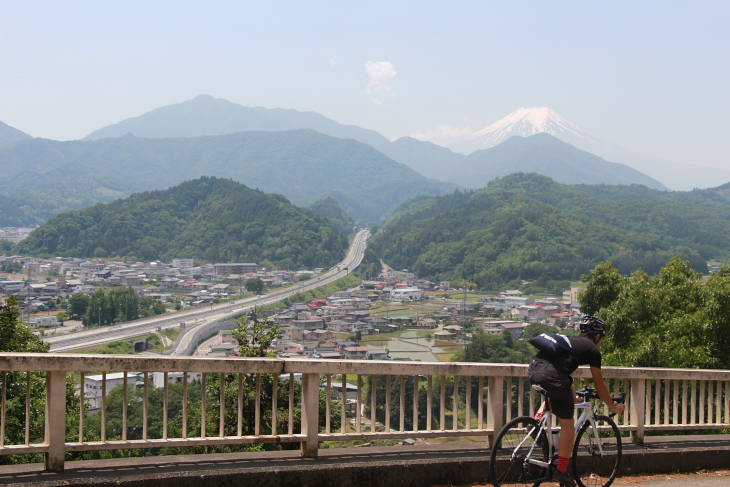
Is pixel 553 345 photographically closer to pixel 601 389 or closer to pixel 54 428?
pixel 601 389

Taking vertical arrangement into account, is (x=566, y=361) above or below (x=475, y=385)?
above

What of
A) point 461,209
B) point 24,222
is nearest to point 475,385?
point 461,209

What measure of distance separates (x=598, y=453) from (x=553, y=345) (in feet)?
3.66

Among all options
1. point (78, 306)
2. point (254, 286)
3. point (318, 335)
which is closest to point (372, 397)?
point (318, 335)

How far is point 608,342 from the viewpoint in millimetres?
17641

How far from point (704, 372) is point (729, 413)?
0.73 m

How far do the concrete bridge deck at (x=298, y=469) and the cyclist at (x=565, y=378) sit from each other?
0.60 meters

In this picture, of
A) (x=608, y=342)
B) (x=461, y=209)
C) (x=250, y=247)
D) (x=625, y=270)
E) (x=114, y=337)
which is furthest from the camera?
(x=461, y=209)

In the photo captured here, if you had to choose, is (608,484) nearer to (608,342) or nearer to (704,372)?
(704,372)

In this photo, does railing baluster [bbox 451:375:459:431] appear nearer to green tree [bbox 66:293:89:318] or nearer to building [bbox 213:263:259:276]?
green tree [bbox 66:293:89:318]

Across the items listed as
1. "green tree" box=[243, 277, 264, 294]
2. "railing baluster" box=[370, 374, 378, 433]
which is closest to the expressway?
"green tree" box=[243, 277, 264, 294]

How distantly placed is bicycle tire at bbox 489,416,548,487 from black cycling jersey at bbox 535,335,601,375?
41cm

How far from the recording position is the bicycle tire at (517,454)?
3852 mm

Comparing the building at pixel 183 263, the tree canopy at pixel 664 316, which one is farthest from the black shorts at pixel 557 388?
the building at pixel 183 263
